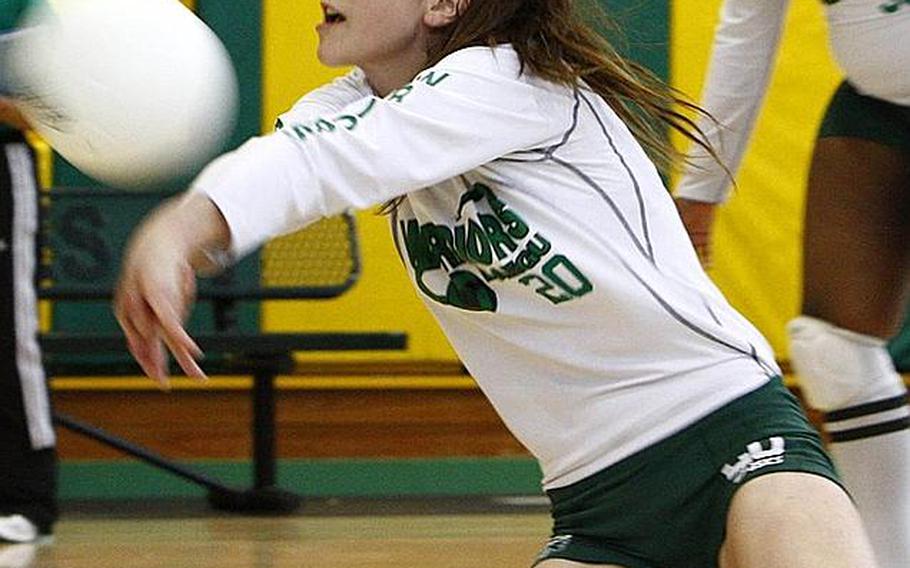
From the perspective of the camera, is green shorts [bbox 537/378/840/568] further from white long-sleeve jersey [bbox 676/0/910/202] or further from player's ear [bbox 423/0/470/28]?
white long-sleeve jersey [bbox 676/0/910/202]

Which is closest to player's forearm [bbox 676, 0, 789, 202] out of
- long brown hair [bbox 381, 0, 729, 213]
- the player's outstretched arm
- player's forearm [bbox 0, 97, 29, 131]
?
long brown hair [bbox 381, 0, 729, 213]

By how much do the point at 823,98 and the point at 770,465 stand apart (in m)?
3.44

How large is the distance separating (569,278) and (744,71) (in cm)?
88

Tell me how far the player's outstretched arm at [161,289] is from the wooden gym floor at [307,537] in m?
2.02

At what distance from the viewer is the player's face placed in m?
1.90

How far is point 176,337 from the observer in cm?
142

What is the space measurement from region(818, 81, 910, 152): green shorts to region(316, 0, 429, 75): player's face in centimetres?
81

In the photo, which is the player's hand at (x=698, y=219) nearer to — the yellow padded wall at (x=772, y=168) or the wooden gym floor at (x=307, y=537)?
the wooden gym floor at (x=307, y=537)

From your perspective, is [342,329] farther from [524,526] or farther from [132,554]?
[132,554]

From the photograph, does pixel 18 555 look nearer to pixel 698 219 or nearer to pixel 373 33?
pixel 698 219

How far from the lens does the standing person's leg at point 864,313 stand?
2.54 metres

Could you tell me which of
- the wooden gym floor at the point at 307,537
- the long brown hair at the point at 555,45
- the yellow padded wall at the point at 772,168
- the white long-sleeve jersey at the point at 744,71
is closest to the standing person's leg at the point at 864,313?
the white long-sleeve jersey at the point at 744,71

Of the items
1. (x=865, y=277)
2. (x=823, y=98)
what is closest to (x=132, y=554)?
(x=865, y=277)

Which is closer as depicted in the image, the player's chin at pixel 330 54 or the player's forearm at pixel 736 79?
the player's chin at pixel 330 54
